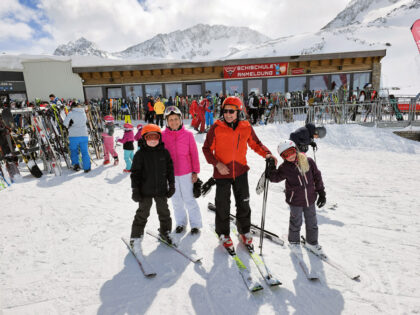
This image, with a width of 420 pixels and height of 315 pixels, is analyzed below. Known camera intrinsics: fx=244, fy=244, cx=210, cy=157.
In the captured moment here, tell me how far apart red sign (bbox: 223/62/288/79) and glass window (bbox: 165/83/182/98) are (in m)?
3.23

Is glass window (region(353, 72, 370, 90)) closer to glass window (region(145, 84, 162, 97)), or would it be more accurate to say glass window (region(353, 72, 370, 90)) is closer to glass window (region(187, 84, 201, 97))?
glass window (region(187, 84, 201, 97))

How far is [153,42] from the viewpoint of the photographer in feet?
587

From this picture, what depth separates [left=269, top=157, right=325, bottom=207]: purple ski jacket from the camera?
103 inches

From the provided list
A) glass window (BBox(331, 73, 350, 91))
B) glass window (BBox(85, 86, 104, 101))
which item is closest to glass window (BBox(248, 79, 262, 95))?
glass window (BBox(331, 73, 350, 91))

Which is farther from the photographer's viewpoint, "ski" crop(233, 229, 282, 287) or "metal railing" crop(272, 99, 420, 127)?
"metal railing" crop(272, 99, 420, 127)

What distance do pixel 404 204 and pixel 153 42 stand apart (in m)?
199

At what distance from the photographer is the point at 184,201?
3209 mm

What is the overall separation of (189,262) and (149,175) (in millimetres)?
1067

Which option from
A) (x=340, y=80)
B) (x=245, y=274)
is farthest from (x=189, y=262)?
(x=340, y=80)

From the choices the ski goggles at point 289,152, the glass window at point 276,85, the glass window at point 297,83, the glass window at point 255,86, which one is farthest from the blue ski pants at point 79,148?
the glass window at point 297,83

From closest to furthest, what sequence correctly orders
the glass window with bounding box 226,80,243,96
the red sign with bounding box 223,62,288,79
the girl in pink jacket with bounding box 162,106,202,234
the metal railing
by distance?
the girl in pink jacket with bounding box 162,106,202,234 → the metal railing → the red sign with bounding box 223,62,288,79 → the glass window with bounding box 226,80,243,96

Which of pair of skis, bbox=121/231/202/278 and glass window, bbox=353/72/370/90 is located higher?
glass window, bbox=353/72/370/90

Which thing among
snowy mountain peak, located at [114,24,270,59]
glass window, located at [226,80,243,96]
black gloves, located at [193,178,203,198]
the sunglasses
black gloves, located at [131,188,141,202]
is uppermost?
snowy mountain peak, located at [114,24,270,59]

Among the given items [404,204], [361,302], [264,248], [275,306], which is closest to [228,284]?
[275,306]
